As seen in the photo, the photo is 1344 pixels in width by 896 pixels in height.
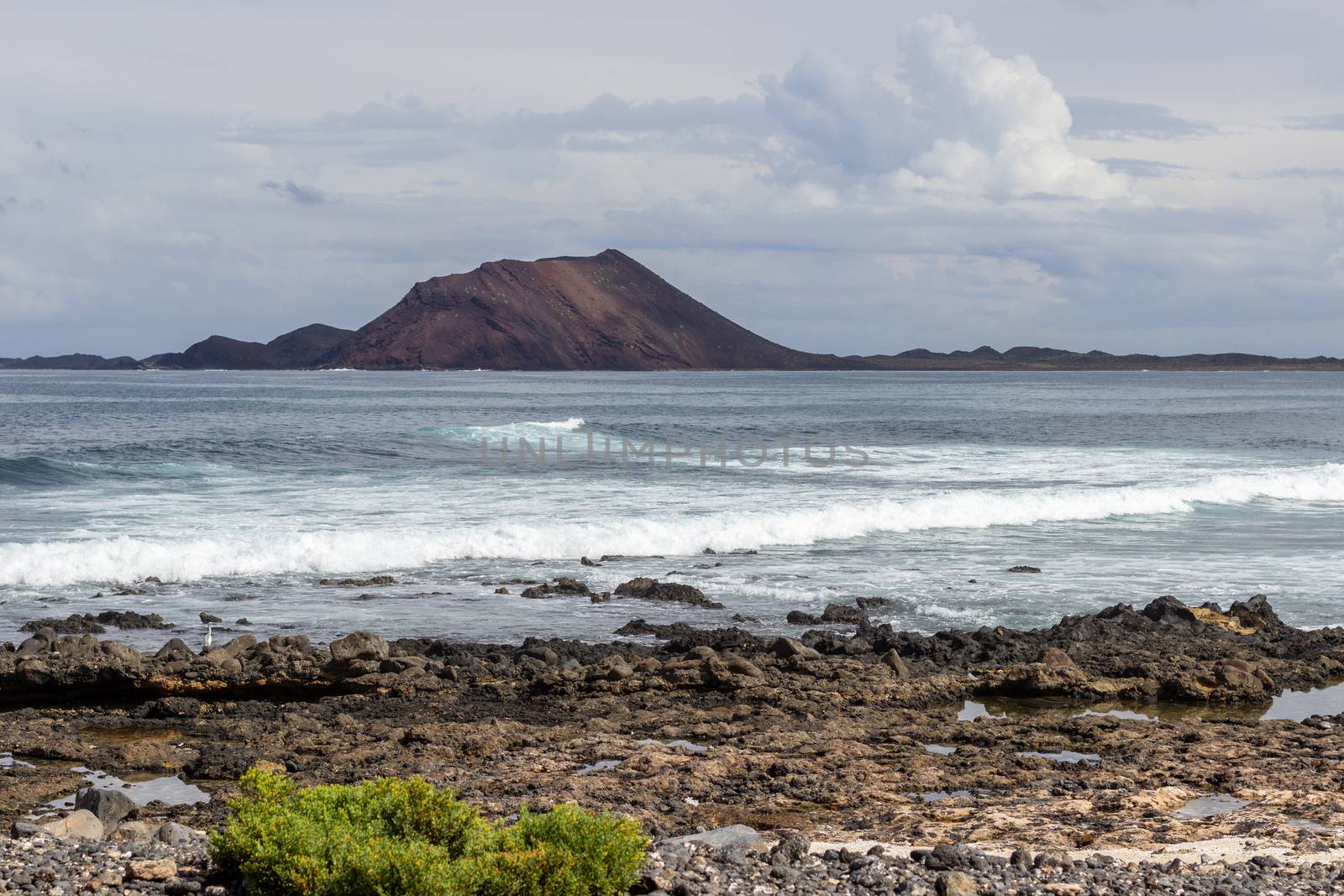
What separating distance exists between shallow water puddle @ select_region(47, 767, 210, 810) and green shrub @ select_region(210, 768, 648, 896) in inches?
79.1

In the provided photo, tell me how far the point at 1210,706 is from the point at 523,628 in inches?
301

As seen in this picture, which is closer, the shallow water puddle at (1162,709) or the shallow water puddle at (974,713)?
the shallow water puddle at (974,713)

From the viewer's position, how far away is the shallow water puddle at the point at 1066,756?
30.9 ft

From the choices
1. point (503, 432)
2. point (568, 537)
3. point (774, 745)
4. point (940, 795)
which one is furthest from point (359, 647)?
point (503, 432)

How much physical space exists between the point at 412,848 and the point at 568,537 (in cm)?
1616

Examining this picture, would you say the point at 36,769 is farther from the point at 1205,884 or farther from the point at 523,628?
the point at 1205,884

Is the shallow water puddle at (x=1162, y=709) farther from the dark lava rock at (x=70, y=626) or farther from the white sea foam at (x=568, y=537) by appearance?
the white sea foam at (x=568, y=537)

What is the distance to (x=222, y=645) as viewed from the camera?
13359 mm

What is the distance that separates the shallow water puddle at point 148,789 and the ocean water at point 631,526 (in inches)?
224

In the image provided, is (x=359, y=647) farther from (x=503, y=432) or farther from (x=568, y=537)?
(x=503, y=432)

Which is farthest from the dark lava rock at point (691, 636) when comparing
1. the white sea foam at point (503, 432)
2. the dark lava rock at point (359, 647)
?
the white sea foam at point (503, 432)

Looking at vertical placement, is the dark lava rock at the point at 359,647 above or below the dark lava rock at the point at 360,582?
above

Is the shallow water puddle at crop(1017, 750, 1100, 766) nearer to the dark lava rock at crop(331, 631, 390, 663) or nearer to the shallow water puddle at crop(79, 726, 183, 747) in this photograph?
the dark lava rock at crop(331, 631, 390, 663)

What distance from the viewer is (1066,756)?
9.58 meters
